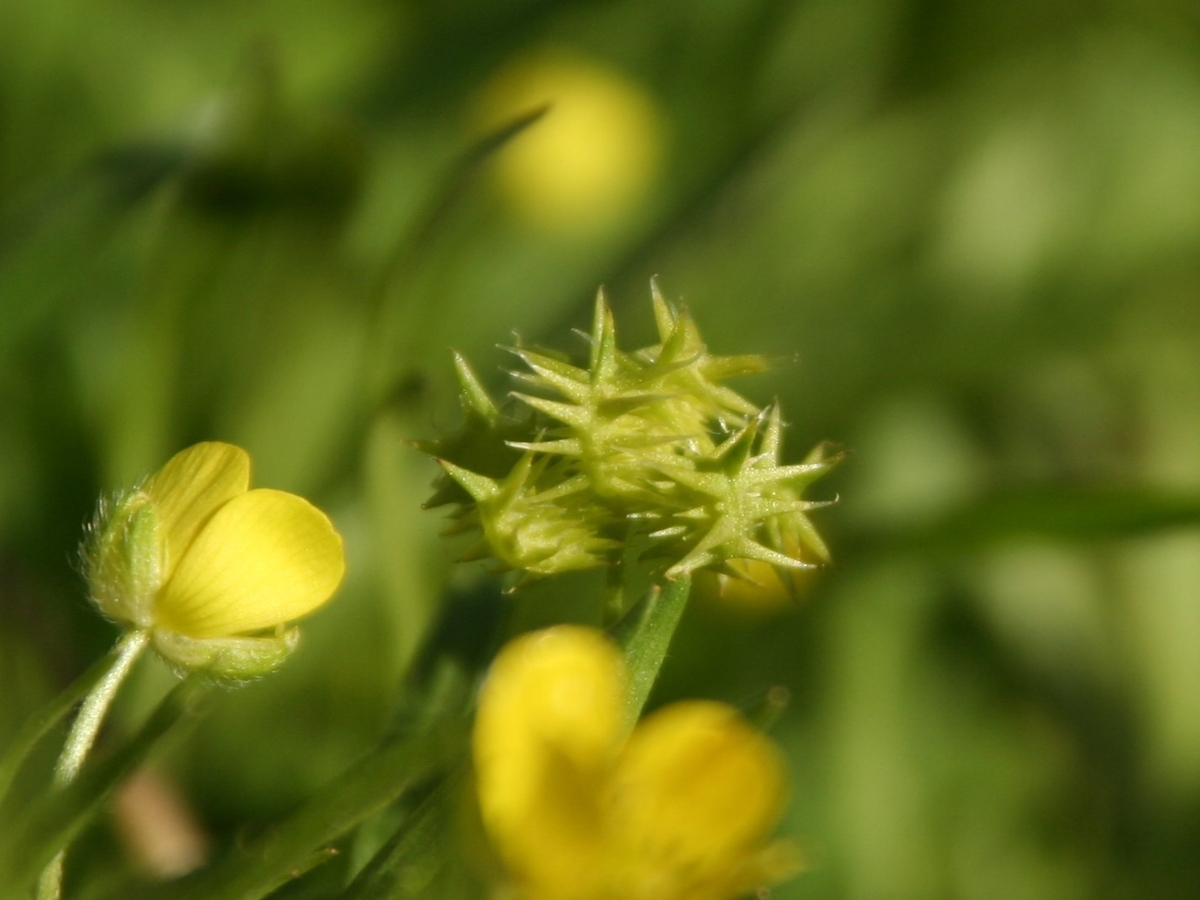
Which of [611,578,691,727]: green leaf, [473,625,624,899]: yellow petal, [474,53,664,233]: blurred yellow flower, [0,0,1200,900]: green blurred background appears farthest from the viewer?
[474,53,664,233]: blurred yellow flower

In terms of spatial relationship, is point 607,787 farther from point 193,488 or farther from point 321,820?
point 193,488

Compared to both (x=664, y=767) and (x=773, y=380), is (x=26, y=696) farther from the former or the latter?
(x=773, y=380)

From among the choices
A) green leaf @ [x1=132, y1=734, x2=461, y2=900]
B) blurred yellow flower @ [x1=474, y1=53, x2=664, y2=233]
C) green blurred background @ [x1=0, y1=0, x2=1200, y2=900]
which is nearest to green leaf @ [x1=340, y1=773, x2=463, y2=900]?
green leaf @ [x1=132, y1=734, x2=461, y2=900]

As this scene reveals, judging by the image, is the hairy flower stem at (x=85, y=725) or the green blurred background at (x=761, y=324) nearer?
the hairy flower stem at (x=85, y=725)

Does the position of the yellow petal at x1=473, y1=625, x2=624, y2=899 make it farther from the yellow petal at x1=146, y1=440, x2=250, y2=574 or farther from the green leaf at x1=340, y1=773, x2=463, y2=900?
the yellow petal at x1=146, y1=440, x2=250, y2=574

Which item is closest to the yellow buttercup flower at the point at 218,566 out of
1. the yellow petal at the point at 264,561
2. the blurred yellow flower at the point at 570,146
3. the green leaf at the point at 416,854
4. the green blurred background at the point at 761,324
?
the yellow petal at the point at 264,561

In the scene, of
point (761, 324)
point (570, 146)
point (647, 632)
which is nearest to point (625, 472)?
point (647, 632)

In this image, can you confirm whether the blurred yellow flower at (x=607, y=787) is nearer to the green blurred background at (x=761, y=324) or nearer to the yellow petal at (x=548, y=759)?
the yellow petal at (x=548, y=759)

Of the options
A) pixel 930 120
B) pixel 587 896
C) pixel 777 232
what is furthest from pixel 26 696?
pixel 930 120
